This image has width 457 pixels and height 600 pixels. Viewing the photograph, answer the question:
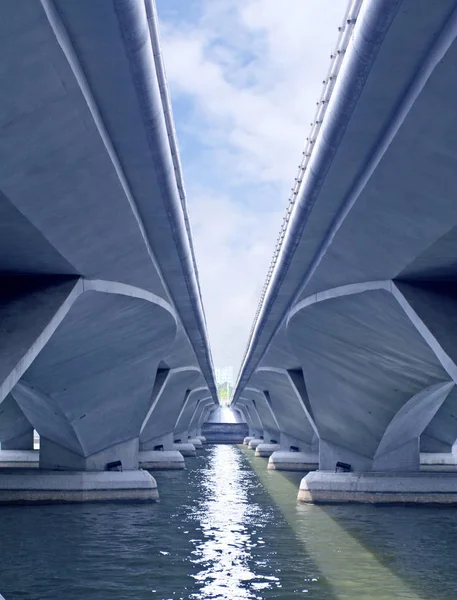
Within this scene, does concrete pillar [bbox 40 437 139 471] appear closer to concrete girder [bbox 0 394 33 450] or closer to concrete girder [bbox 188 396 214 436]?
concrete girder [bbox 0 394 33 450]

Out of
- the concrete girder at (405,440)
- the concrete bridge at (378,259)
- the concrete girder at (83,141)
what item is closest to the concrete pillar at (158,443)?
the concrete bridge at (378,259)

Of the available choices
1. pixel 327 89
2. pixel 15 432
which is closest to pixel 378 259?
pixel 327 89

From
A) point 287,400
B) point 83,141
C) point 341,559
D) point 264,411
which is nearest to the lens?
point 83,141

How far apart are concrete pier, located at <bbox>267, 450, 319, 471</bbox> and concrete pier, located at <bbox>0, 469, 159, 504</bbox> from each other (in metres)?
30.4

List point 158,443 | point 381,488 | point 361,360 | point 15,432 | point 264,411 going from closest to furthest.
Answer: point 361,360 → point 381,488 → point 15,432 → point 158,443 → point 264,411

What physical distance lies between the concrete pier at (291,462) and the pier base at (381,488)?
97.0ft

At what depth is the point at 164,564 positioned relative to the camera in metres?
26.8

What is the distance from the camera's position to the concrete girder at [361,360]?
27859mm

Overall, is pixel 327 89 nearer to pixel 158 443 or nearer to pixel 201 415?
pixel 158 443

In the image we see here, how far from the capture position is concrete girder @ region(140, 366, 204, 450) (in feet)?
241

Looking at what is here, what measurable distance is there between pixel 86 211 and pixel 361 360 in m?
22.0

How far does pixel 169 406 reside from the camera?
264 ft

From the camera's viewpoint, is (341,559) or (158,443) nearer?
(341,559)

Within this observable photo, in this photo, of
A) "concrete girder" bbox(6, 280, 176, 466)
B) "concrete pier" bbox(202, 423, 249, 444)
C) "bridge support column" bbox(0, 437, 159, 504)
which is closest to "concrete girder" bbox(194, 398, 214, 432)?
"concrete pier" bbox(202, 423, 249, 444)
